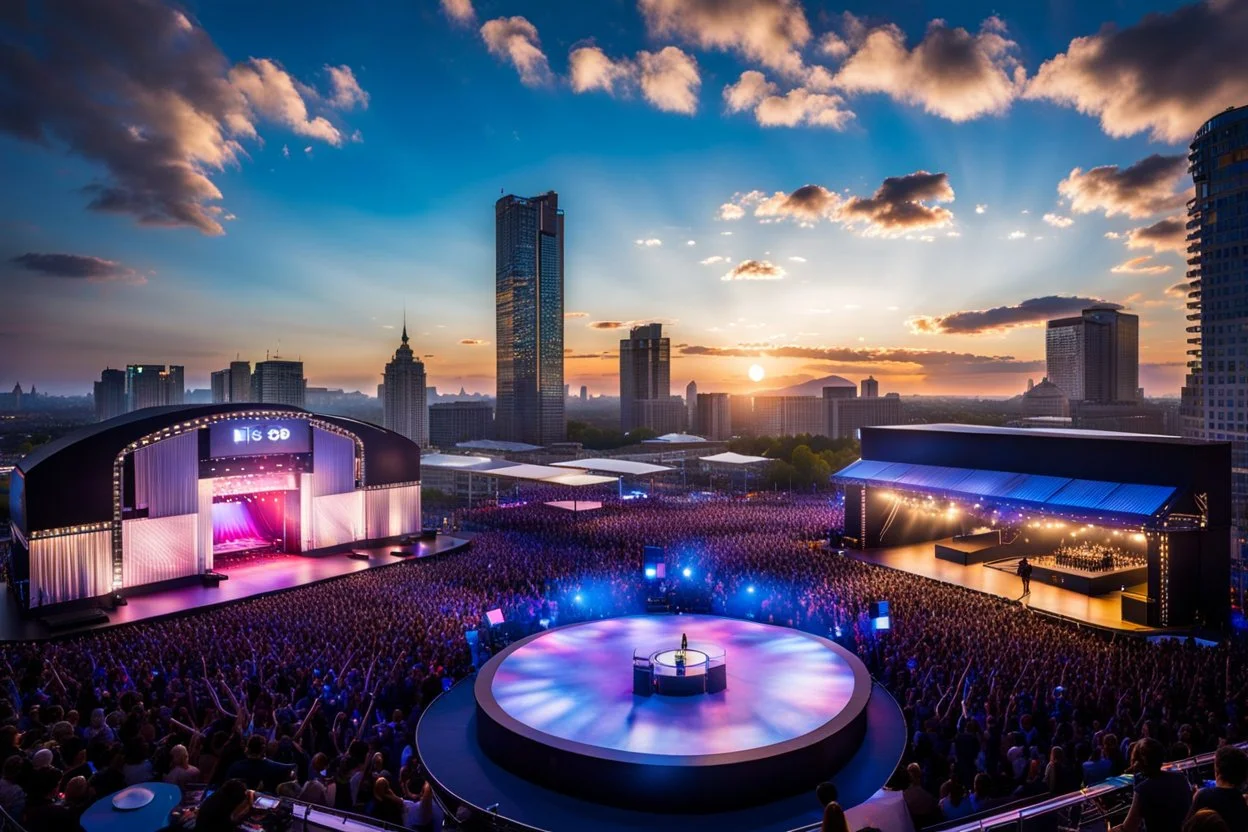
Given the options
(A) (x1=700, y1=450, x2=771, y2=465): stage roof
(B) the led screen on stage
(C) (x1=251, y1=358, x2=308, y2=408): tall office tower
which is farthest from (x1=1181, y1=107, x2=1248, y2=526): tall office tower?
(C) (x1=251, y1=358, x2=308, y2=408): tall office tower

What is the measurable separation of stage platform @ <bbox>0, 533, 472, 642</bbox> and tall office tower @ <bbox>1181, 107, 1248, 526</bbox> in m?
85.8

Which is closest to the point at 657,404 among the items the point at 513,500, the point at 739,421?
the point at 739,421

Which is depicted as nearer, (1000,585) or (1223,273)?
(1000,585)

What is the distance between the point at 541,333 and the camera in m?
145

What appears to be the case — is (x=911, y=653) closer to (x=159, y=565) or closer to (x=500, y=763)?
(x=500, y=763)

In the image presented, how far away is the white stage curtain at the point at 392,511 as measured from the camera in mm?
29156

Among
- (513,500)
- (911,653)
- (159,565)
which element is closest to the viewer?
(911,653)

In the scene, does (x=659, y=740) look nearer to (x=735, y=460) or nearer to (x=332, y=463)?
(x=332, y=463)

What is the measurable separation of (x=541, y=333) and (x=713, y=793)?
5504 inches

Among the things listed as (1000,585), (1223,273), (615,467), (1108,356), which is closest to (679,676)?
(1000,585)

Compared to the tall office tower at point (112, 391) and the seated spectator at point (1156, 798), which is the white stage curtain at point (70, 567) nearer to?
the seated spectator at point (1156, 798)

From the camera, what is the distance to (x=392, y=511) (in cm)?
2997

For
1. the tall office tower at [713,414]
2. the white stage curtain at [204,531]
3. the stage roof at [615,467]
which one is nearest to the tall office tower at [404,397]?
the tall office tower at [713,414]

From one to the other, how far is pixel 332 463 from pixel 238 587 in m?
7.04
